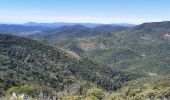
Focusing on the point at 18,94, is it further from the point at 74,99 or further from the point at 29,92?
the point at 74,99

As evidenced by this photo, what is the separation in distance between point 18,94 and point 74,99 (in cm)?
2848

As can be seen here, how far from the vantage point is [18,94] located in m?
191

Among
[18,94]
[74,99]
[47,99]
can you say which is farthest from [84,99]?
[18,94]

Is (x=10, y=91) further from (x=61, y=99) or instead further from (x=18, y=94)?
(x=61, y=99)

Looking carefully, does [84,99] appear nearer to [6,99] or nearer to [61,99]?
[61,99]

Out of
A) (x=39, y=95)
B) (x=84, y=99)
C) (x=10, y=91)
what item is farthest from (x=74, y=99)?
(x=10, y=91)

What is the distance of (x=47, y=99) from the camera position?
193 meters

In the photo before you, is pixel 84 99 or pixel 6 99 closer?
pixel 6 99

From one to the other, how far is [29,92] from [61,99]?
16778 mm

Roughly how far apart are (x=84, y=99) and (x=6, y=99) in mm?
42275

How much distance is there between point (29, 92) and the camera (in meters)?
199

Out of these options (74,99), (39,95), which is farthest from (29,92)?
(74,99)

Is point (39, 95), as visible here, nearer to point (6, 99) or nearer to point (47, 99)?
point (47, 99)

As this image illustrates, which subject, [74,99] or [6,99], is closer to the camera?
[6,99]
